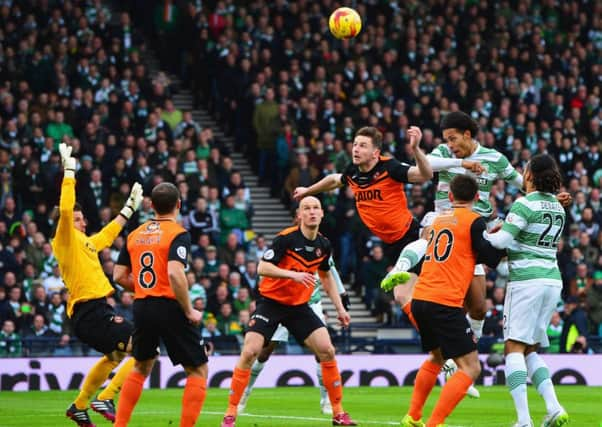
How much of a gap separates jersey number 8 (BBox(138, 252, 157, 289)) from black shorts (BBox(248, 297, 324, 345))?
236cm

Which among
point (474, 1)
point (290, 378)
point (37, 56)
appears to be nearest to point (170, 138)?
point (37, 56)

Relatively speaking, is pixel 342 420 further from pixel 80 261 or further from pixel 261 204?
pixel 261 204

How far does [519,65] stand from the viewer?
106 feet

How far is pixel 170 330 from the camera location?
11.1 metres

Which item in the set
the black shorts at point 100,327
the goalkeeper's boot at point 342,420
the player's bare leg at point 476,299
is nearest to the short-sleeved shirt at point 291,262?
the goalkeeper's boot at point 342,420

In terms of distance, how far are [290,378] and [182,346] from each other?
37.1 feet

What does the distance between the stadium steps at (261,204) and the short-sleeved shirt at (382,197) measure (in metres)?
10.2

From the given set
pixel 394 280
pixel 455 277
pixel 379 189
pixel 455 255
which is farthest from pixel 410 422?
pixel 379 189

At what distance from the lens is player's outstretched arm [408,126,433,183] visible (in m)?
12.1

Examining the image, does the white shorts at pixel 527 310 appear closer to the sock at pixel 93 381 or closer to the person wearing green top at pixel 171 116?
the sock at pixel 93 381

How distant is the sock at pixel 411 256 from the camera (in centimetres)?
1209

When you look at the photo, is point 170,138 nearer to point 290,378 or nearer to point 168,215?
point 290,378

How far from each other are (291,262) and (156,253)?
2628mm

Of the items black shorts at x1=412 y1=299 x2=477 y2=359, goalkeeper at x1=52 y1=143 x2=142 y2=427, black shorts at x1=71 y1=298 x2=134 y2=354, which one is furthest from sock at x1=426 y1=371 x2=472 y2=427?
black shorts at x1=71 y1=298 x2=134 y2=354
